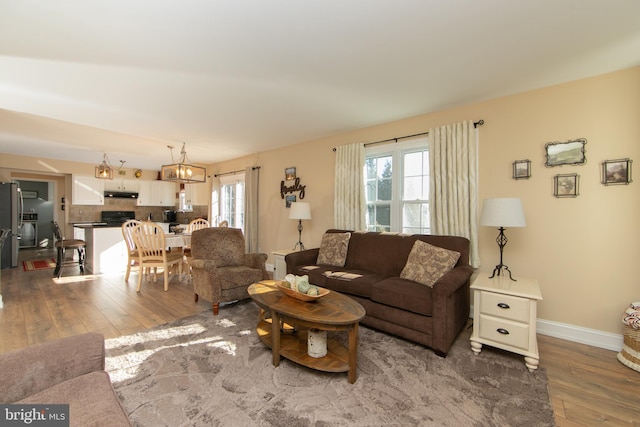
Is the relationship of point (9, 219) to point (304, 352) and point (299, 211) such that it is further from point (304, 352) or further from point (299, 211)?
point (304, 352)

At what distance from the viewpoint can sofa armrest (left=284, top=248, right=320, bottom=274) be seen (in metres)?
3.55

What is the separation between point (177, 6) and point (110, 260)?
17.7 feet

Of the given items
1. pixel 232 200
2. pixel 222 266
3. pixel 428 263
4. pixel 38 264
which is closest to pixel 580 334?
pixel 428 263

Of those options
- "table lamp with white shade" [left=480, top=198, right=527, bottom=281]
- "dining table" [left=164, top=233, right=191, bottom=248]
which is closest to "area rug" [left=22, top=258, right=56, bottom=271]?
"dining table" [left=164, top=233, right=191, bottom=248]

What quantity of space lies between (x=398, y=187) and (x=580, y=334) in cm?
237

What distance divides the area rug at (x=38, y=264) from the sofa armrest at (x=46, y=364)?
20.7 ft

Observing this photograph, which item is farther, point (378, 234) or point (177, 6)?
point (378, 234)

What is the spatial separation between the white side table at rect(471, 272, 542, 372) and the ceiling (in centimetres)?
193

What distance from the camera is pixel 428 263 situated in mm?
2781

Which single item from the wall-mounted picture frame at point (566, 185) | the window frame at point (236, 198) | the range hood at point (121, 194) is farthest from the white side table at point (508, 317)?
the range hood at point (121, 194)

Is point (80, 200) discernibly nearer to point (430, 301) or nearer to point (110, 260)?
point (110, 260)

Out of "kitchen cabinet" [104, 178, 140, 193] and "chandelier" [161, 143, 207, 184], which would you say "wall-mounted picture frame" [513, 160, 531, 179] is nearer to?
"chandelier" [161, 143, 207, 184]

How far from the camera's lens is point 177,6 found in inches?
65.4

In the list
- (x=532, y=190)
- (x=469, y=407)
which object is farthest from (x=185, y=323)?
(x=532, y=190)
